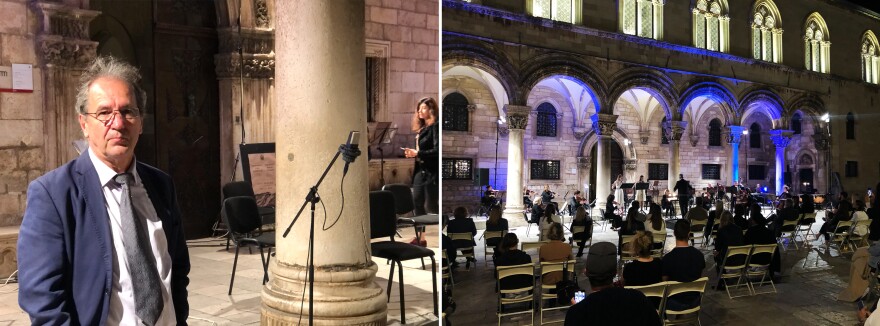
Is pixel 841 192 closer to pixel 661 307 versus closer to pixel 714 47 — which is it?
pixel 714 47

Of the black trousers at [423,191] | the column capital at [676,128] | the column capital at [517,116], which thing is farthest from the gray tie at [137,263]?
the column capital at [676,128]

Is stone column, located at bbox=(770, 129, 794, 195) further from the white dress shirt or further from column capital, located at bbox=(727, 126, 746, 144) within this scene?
the white dress shirt

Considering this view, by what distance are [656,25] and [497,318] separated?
516 centimetres

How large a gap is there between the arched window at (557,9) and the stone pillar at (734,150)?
8.06ft

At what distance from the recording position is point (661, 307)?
411 centimetres

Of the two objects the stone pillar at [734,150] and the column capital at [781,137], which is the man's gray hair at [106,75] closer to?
the stone pillar at [734,150]

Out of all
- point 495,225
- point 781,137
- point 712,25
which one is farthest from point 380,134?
point 781,137

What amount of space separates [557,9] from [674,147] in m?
Answer: 2.74

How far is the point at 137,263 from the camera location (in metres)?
1.93

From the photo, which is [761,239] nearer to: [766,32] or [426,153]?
[766,32]

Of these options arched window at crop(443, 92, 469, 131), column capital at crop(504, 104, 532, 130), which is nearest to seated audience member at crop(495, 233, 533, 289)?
column capital at crop(504, 104, 532, 130)

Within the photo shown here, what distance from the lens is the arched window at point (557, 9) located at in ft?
27.2

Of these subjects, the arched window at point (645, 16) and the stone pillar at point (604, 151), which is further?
the stone pillar at point (604, 151)

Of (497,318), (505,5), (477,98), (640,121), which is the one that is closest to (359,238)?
(497,318)
